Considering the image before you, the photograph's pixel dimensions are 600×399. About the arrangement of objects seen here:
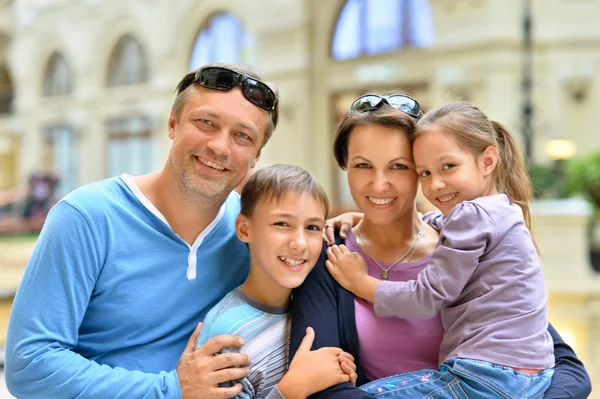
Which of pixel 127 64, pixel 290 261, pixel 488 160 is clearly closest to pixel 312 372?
pixel 290 261

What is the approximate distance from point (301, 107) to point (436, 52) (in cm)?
362

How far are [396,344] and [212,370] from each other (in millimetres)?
550

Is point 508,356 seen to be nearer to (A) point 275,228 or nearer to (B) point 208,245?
(A) point 275,228

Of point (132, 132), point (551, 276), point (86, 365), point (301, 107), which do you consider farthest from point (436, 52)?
point (86, 365)

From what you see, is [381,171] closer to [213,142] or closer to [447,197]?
[447,197]

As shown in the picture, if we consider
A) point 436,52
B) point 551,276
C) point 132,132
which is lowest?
point 551,276

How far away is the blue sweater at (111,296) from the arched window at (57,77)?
2244cm

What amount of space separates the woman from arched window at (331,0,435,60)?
12094 mm

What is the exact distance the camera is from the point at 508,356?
1.75 m

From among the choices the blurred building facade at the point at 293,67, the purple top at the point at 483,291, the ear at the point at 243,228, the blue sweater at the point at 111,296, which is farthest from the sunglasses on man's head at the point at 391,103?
the blurred building facade at the point at 293,67

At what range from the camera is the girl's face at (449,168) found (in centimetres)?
187

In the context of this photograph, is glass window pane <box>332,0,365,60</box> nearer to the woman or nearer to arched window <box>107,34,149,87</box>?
arched window <box>107,34,149,87</box>

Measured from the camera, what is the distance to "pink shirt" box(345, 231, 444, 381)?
1.92 meters

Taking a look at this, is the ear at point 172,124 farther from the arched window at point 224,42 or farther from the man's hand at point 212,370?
the arched window at point 224,42
